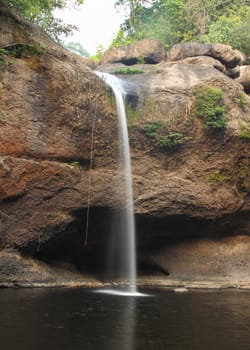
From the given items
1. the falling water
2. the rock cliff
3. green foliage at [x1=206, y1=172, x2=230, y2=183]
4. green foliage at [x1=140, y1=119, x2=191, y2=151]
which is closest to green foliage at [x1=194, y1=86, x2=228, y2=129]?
the rock cliff

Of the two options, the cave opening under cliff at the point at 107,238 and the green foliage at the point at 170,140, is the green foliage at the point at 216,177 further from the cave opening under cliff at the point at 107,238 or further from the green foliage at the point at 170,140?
the green foliage at the point at 170,140

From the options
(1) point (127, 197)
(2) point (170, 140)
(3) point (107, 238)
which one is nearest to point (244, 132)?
(2) point (170, 140)

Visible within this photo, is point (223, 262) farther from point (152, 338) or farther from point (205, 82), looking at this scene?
point (152, 338)

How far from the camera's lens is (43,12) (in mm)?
19109

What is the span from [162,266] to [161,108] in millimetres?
6996

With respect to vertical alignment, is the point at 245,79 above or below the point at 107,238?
above

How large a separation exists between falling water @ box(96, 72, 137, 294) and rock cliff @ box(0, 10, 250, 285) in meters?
0.33

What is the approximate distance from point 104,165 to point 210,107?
17.6 feet

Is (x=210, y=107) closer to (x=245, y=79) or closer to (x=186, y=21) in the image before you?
(x=245, y=79)

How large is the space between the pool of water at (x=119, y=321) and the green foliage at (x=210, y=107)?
774 cm

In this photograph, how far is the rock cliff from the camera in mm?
16016

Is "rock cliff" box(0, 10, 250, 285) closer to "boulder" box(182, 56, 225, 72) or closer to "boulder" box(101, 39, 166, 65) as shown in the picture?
"boulder" box(182, 56, 225, 72)

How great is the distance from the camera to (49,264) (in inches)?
701

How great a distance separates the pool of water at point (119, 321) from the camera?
791 centimetres
